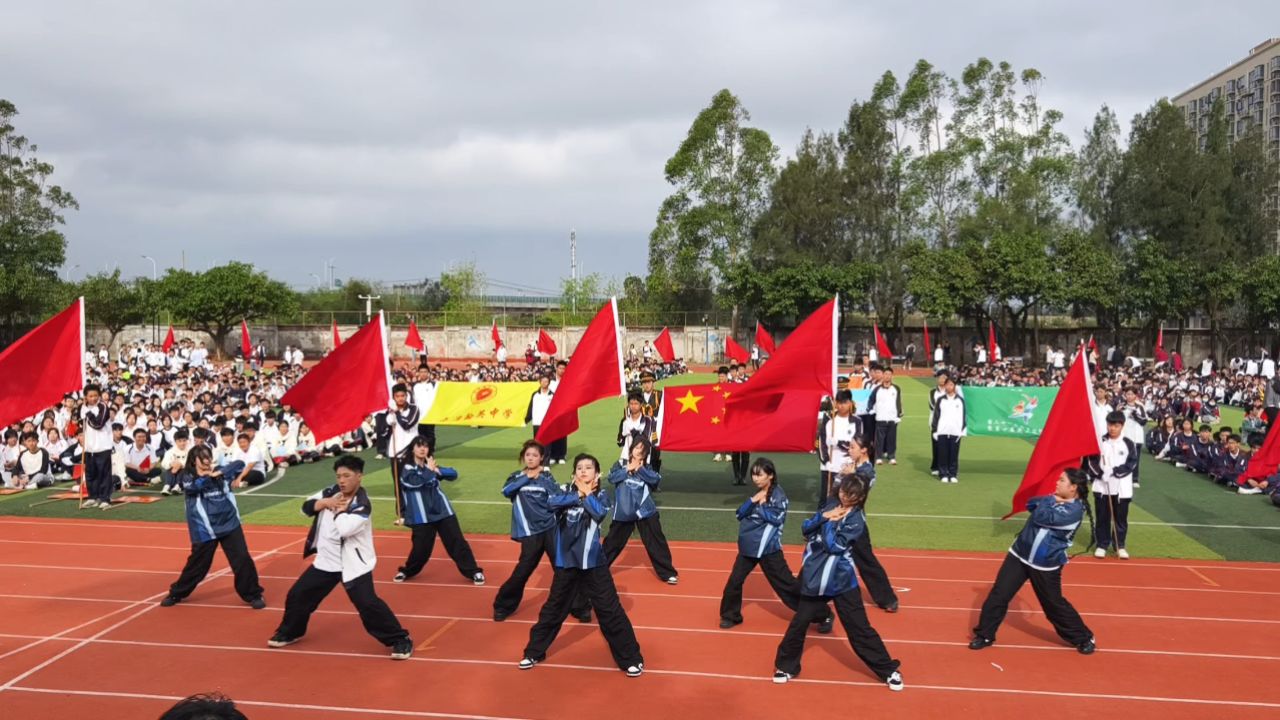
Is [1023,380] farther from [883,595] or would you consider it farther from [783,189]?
[783,189]

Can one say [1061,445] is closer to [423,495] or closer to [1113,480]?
[1113,480]

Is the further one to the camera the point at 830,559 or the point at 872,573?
the point at 872,573

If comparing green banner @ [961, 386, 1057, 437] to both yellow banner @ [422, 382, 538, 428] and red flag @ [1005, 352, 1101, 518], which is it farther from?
yellow banner @ [422, 382, 538, 428]

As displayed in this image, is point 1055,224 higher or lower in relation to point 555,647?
higher

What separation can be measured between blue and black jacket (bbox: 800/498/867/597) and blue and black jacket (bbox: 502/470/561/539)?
233cm

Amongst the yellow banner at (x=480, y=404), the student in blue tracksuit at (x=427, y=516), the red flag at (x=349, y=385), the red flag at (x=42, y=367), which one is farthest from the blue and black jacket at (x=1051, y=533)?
the yellow banner at (x=480, y=404)

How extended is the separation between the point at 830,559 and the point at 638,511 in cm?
283

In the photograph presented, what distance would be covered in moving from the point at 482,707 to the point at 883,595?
3.88 metres

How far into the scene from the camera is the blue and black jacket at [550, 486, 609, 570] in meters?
6.96

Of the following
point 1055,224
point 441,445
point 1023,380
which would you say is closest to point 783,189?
point 1055,224

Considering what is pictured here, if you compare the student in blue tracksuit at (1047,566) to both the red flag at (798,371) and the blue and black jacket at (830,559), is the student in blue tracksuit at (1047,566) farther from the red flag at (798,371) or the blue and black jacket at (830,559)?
the red flag at (798,371)

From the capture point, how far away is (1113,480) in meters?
10.1

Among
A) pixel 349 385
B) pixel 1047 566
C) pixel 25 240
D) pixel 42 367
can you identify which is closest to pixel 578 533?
pixel 1047 566

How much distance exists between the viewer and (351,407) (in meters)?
10.2
